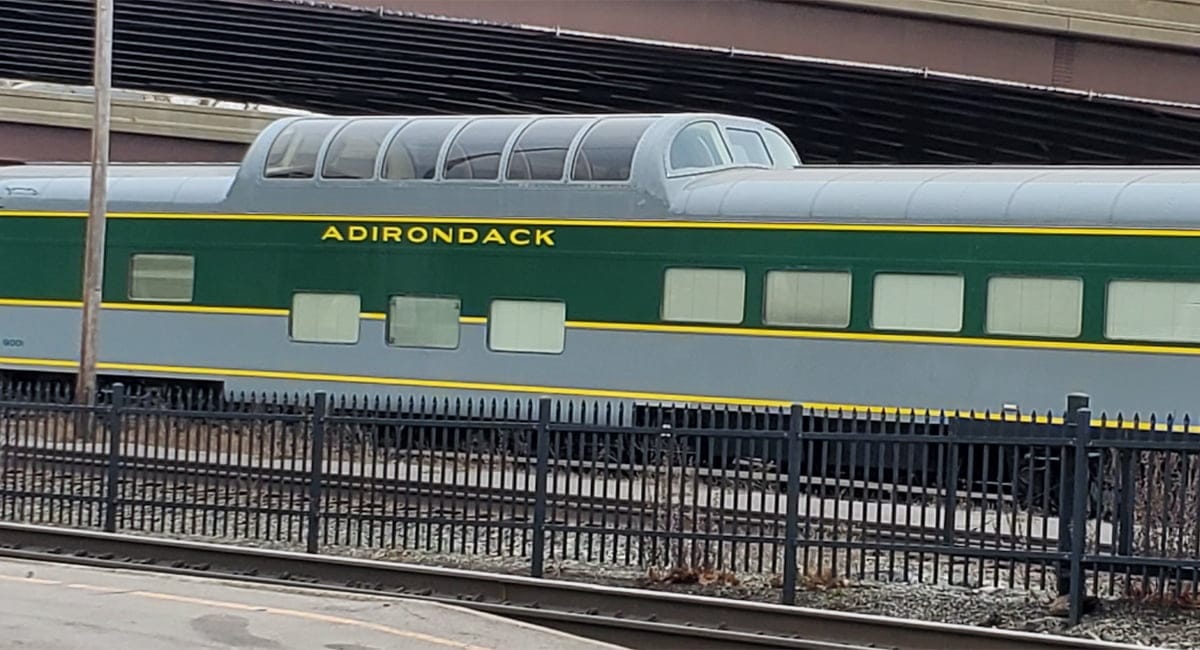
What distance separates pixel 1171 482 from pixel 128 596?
276 inches

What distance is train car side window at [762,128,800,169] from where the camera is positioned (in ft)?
70.3

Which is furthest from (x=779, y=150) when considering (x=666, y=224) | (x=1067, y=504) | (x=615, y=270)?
(x=1067, y=504)

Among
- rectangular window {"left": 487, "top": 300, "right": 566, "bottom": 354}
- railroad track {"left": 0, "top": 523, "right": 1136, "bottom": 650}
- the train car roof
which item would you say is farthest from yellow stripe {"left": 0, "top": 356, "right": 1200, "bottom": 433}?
railroad track {"left": 0, "top": 523, "right": 1136, "bottom": 650}

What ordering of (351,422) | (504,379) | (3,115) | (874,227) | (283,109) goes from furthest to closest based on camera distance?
(283,109)
(3,115)
(504,379)
(874,227)
(351,422)

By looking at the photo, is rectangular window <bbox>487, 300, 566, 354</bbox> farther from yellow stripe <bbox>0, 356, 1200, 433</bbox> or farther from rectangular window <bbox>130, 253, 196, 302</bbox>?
rectangular window <bbox>130, 253, 196, 302</bbox>

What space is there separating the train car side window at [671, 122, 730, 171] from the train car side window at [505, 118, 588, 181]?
122 centimetres

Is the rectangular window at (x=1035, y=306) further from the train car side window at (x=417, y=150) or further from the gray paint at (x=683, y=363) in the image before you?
the train car side window at (x=417, y=150)

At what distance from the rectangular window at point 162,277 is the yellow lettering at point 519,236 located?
175 inches

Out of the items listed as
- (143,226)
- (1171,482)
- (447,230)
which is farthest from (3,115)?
(1171,482)

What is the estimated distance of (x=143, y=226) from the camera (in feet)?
73.2

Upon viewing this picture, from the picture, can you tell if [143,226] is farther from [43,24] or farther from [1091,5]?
[1091,5]

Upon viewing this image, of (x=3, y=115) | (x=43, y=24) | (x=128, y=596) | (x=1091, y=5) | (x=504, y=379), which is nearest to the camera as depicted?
(x=128, y=596)

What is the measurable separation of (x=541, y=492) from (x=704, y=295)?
648 cm

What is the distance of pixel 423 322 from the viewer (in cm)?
2066
